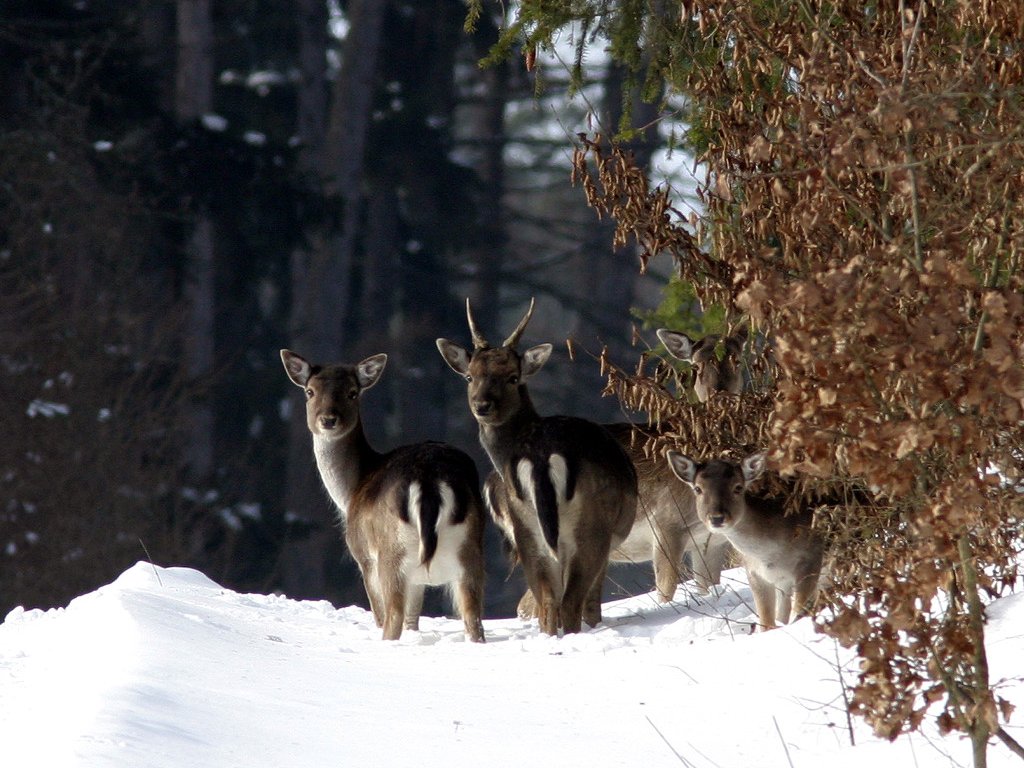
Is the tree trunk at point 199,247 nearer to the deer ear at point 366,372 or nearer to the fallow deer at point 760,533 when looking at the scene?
the deer ear at point 366,372

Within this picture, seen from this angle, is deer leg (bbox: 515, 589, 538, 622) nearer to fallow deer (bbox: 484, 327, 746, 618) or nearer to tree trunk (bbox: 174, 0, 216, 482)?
fallow deer (bbox: 484, 327, 746, 618)

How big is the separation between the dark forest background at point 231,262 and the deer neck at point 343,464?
11.5 m

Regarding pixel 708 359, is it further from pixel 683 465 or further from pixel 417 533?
pixel 417 533

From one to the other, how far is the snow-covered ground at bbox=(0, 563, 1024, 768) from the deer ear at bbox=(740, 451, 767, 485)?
2.74 ft

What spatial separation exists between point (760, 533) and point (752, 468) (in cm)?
40

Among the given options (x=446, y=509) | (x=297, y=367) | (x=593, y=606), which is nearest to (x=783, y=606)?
(x=593, y=606)

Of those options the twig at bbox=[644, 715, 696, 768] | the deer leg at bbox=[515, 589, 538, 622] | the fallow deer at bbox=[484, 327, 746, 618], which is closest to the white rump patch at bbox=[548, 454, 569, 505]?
the fallow deer at bbox=[484, 327, 746, 618]

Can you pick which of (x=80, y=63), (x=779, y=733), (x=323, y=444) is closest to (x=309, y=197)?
(x=80, y=63)

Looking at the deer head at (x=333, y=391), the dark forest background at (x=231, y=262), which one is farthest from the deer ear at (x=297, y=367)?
the dark forest background at (x=231, y=262)

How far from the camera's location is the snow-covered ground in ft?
19.5

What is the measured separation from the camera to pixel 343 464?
35.0ft

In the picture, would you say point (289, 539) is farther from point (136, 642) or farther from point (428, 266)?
point (136, 642)

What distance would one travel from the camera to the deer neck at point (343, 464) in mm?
10648

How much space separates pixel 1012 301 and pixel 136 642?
175 inches
